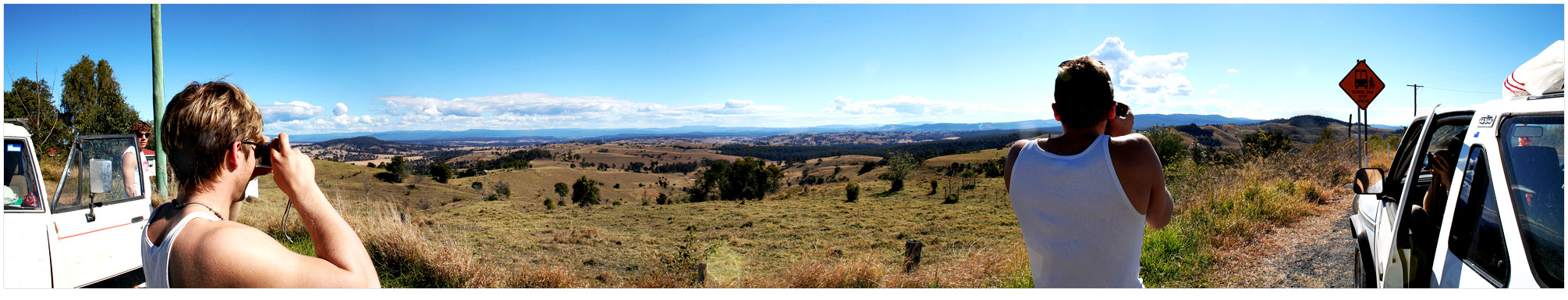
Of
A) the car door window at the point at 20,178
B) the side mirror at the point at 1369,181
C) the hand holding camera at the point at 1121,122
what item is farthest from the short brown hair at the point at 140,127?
the side mirror at the point at 1369,181

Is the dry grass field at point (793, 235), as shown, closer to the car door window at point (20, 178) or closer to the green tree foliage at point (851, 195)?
the green tree foliage at point (851, 195)

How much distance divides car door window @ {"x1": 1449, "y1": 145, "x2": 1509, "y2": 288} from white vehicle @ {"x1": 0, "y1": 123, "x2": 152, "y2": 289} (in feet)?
20.5

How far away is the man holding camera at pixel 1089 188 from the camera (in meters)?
1.57

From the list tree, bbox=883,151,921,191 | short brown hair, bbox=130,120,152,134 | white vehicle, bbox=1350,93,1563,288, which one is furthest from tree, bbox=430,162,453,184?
white vehicle, bbox=1350,93,1563,288

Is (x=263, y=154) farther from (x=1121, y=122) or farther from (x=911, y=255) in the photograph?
(x=911, y=255)

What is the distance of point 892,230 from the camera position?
1820 cm

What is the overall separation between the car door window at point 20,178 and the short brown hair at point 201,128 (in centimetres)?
370

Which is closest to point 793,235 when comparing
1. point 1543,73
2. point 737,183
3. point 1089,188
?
point 1089,188

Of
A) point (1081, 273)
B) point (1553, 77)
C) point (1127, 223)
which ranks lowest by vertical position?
point (1081, 273)

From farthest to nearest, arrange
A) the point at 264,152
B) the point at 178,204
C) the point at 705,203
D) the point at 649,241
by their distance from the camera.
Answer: the point at 705,203 < the point at 649,241 < the point at 264,152 < the point at 178,204

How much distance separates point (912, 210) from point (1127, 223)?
22.1 m

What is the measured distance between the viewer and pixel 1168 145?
16359 mm

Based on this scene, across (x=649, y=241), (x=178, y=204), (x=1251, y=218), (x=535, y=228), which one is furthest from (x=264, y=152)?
(x=535, y=228)

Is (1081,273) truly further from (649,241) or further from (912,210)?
(912,210)
